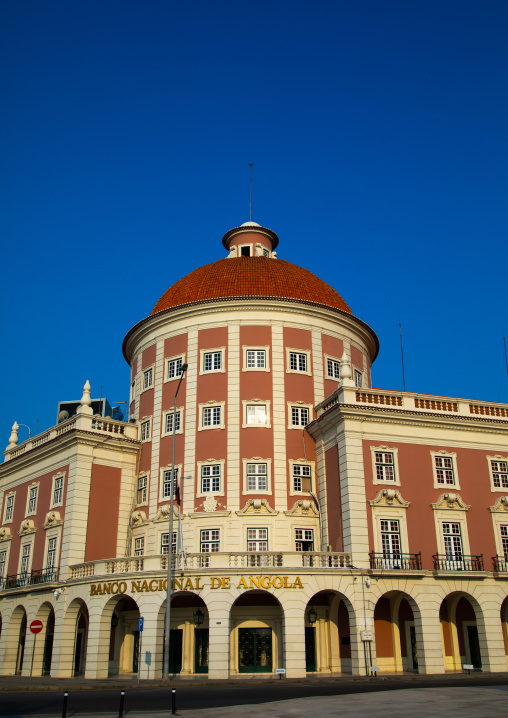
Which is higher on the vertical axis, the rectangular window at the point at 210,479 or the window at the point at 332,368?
the window at the point at 332,368

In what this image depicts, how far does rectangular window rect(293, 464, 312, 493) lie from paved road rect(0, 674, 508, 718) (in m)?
12.2

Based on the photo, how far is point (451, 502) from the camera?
3888 centimetres

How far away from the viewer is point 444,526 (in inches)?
1515

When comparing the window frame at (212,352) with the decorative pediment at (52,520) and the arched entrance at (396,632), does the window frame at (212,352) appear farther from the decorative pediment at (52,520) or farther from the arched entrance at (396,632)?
the arched entrance at (396,632)

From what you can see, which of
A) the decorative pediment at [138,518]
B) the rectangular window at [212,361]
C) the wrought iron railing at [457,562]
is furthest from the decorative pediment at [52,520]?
the wrought iron railing at [457,562]

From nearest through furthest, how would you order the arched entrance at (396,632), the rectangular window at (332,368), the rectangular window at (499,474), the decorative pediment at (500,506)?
the arched entrance at (396,632) → the decorative pediment at (500,506) → the rectangular window at (499,474) → the rectangular window at (332,368)

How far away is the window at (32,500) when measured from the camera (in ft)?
156

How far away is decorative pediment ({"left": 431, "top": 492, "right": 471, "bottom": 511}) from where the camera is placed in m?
38.6

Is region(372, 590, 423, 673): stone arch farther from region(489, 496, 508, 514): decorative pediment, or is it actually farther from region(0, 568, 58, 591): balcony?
region(0, 568, 58, 591): balcony

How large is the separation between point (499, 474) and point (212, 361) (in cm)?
1848

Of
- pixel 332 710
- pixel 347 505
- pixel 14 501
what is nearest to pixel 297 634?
pixel 347 505

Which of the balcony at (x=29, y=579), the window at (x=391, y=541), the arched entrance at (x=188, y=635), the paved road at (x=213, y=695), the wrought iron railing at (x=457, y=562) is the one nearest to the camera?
the paved road at (x=213, y=695)

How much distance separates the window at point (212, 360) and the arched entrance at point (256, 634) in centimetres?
1391

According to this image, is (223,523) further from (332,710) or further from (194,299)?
(332,710)
